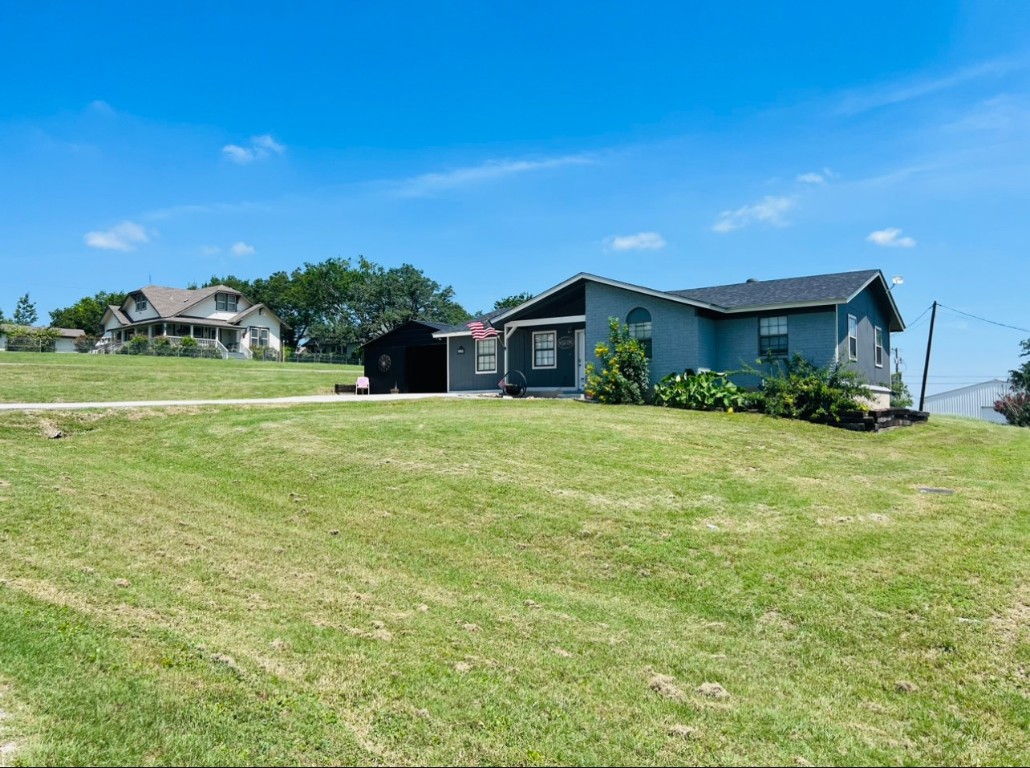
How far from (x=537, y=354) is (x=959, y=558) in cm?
1879

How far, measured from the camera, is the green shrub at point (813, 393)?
1742cm

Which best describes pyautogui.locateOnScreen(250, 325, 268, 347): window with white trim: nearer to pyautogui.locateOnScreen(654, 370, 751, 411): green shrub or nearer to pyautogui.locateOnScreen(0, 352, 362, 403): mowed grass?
pyautogui.locateOnScreen(0, 352, 362, 403): mowed grass

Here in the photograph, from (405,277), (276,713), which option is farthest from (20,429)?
(405,277)

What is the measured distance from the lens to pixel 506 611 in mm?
5309

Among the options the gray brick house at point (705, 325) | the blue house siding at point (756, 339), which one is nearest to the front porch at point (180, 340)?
the gray brick house at point (705, 325)

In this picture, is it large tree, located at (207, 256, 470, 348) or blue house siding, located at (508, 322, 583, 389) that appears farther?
large tree, located at (207, 256, 470, 348)

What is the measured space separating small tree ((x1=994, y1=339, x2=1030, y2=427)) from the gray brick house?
1677 cm

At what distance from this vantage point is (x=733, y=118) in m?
17.6

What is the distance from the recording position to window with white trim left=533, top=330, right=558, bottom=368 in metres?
24.2

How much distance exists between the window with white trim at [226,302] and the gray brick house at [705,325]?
3924 cm

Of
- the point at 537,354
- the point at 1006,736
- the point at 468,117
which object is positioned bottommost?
the point at 1006,736

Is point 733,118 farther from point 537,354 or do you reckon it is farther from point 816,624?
point 816,624

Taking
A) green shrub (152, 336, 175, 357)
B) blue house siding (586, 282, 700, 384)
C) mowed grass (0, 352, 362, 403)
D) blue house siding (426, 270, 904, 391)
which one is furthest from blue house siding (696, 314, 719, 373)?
Result: green shrub (152, 336, 175, 357)

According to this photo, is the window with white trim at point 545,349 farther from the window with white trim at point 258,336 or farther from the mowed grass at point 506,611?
the window with white trim at point 258,336
